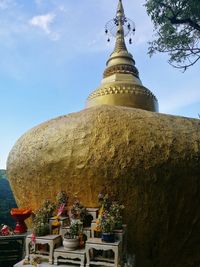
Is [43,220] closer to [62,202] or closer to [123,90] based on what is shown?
[62,202]

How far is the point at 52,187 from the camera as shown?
527 cm

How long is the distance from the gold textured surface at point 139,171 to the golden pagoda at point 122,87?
221 centimetres

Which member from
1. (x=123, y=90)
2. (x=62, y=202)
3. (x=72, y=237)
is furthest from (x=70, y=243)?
(x=123, y=90)

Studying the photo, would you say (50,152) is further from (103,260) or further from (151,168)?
(103,260)

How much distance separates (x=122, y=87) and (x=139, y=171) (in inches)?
142

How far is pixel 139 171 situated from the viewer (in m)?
4.75

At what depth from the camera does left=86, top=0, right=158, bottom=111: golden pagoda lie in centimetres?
765

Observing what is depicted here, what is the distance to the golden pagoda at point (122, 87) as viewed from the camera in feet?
25.1

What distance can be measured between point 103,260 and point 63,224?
0.93 m

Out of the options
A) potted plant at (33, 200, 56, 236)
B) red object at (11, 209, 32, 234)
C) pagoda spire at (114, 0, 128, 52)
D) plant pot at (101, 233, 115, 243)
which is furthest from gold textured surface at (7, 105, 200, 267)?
pagoda spire at (114, 0, 128, 52)

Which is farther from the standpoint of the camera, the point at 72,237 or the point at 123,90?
the point at 123,90

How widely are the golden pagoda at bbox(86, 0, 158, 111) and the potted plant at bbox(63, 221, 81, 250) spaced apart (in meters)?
4.16

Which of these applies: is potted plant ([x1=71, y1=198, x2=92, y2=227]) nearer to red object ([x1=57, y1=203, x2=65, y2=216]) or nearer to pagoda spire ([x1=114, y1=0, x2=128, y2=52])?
red object ([x1=57, y1=203, x2=65, y2=216])

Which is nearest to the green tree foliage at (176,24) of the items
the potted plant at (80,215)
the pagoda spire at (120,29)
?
the pagoda spire at (120,29)
